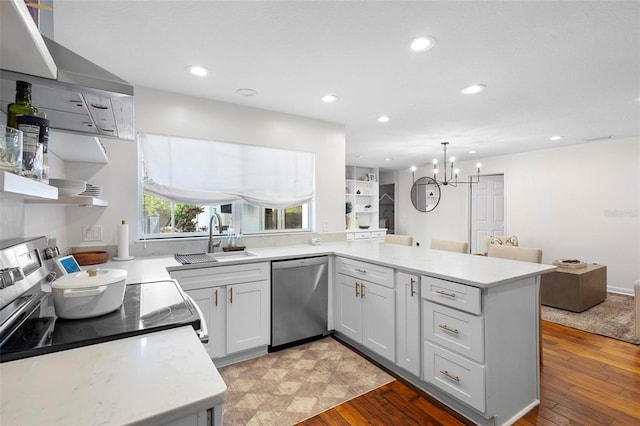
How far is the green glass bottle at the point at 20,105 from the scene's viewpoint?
87cm

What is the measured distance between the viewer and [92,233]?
2.44 metres

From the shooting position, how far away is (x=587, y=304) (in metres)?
3.80

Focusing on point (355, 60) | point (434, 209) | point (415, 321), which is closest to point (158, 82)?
point (355, 60)

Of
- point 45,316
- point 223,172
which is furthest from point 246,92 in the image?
point 45,316

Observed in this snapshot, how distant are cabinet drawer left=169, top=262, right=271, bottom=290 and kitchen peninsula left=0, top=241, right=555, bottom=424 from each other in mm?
44

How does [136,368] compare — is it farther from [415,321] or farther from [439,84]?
[439,84]

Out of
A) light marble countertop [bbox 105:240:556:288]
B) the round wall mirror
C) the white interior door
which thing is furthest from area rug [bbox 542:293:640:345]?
the round wall mirror

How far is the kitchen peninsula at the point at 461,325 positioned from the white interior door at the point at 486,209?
4.41 m

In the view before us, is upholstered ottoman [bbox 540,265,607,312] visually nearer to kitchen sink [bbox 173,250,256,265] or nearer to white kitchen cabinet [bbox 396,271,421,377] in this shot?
white kitchen cabinet [bbox 396,271,421,377]

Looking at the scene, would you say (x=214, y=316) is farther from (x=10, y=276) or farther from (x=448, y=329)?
(x=448, y=329)

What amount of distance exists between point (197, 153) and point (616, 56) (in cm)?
342

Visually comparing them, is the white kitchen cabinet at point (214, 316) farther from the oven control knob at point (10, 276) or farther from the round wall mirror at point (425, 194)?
the round wall mirror at point (425, 194)

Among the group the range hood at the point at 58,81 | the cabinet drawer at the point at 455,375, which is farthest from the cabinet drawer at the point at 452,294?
the range hood at the point at 58,81

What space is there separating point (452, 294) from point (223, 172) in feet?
7.70
